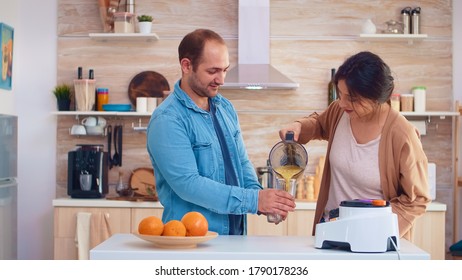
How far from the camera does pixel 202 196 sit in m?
2.65

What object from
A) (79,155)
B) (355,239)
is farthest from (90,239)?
(355,239)

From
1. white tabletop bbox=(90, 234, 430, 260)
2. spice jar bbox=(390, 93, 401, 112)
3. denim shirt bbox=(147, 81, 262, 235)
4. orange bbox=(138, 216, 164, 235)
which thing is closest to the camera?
white tabletop bbox=(90, 234, 430, 260)

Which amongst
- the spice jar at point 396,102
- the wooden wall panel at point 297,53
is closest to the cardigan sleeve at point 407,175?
the spice jar at point 396,102

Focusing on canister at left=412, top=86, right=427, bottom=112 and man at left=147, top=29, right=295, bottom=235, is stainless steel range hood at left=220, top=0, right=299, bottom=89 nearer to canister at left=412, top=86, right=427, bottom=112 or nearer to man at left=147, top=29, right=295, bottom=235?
canister at left=412, top=86, right=427, bottom=112

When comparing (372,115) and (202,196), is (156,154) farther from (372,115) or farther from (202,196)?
(372,115)

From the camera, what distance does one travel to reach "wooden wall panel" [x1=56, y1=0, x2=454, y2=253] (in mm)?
5551

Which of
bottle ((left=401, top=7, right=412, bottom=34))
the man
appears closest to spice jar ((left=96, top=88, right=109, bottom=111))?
bottle ((left=401, top=7, right=412, bottom=34))

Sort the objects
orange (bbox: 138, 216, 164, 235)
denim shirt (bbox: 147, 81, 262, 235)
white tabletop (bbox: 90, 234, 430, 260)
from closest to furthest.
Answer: white tabletop (bbox: 90, 234, 430, 260) < orange (bbox: 138, 216, 164, 235) < denim shirt (bbox: 147, 81, 262, 235)

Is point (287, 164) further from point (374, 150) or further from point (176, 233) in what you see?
point (176, 233)

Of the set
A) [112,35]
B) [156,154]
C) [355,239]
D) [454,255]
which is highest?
[112,35]

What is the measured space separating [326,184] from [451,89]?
291 centimetres

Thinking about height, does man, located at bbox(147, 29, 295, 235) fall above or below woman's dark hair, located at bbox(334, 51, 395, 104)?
below

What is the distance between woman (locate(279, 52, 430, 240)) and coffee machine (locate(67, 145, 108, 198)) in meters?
2.66

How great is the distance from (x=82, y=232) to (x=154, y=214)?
19.1 inches
